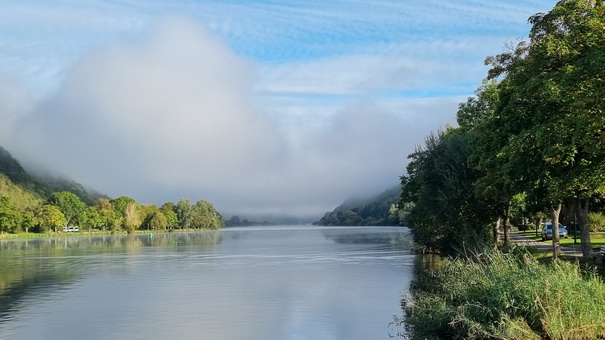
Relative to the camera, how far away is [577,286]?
54.9 feet

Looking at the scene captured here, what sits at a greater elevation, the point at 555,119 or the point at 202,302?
the point at 555,119

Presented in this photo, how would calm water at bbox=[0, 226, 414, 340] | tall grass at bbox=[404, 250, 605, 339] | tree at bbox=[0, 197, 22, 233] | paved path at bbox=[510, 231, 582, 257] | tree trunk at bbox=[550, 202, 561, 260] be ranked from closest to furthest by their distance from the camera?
tall grass at bbox=[404, 250, 605, 339], calm water at bbox=[0, 226, 414, 340], tree trunk at bbox=[550, 202, 561, 260], paved path at bbox=[510, 231, 582, 257], tree at bbox=[0, 197, 22, 233]

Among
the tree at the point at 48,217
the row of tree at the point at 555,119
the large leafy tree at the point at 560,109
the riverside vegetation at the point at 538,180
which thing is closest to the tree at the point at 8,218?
the tree at the point at 48,217

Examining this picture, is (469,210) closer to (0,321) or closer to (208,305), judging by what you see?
(208,305)

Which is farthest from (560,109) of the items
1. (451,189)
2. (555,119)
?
(451,189)

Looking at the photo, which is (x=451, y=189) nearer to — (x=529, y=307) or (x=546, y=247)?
(x=546, y=247)

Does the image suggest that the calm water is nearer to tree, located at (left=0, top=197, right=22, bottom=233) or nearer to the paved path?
the paved path

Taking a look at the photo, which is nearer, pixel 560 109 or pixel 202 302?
pixel 560 109

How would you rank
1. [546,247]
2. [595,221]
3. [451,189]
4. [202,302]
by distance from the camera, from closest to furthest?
[202,302]
[451,189]
[546,247]
[595,221]

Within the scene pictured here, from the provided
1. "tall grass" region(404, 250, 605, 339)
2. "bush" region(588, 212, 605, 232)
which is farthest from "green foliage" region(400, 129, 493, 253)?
"bush" region(588, 212, 605, 232)

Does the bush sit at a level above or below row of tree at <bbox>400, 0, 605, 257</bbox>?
below

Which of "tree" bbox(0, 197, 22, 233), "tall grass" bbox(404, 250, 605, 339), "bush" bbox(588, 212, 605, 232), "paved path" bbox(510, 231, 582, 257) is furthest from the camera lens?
"tree" bbox(0, 197, 22, 233)

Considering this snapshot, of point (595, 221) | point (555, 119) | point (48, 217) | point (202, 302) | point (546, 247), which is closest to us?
point (555, 119)

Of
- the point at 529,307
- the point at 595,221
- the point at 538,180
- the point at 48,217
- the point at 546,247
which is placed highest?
the point at 538,180
